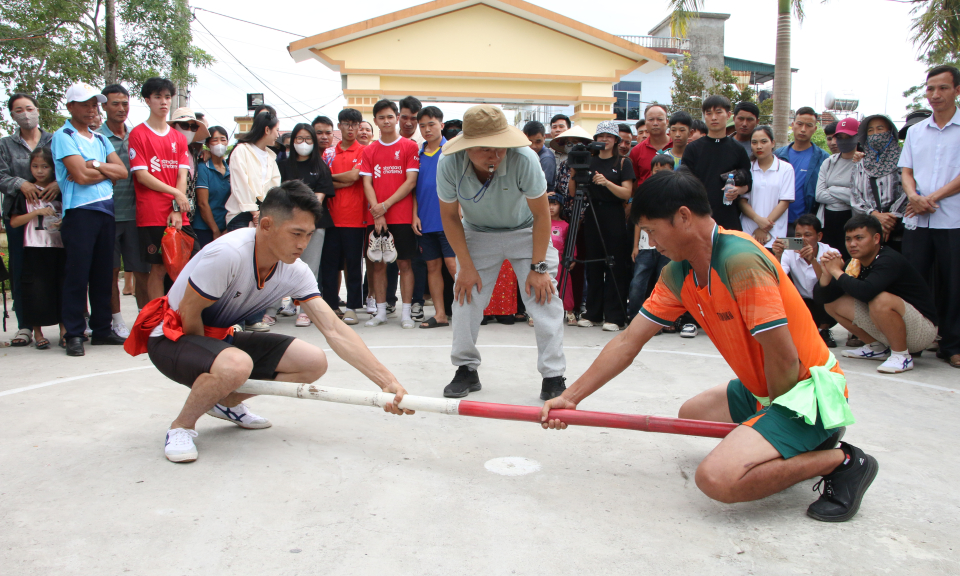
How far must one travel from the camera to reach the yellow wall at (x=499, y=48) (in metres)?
15.3

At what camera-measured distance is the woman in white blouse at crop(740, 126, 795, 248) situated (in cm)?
588

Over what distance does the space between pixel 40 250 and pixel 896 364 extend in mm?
6401

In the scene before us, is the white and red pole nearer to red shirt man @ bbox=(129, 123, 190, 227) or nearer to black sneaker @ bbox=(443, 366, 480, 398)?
black sneaker @ bbox=(443, 366, 480, 398)

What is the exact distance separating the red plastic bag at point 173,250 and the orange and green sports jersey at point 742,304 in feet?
13.0

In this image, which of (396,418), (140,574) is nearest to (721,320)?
(396,418)

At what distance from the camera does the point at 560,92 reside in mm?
15883

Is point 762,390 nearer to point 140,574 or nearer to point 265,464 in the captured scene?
point 265,464

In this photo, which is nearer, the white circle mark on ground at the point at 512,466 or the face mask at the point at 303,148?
the white circle mark on ground at the point at 512,466

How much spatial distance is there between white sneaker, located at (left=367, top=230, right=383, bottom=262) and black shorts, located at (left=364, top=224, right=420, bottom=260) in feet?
0.46

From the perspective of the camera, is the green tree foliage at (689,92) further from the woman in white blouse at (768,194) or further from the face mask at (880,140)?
the face mask at (880,140)

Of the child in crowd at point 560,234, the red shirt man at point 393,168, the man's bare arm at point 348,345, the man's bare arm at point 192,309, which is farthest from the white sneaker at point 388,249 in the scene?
the man's bare arm at point 192,309

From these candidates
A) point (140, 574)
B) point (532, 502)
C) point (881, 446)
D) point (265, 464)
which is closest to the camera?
point (140, 574)

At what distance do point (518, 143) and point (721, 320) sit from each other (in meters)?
1.45

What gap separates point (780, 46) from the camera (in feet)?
35.9
